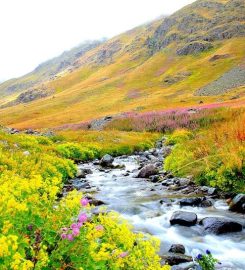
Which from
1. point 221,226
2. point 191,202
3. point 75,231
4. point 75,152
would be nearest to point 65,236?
point 75,231

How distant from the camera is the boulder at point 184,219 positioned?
1352 centimetres

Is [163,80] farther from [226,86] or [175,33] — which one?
[175,33]

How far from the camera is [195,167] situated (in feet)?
66.7

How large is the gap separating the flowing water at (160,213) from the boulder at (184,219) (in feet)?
0.78

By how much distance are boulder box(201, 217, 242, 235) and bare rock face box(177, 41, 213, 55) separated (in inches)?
6123

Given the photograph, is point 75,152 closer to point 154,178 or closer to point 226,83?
point 154,178

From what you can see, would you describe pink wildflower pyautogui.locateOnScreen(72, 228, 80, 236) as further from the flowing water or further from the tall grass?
the tall grass

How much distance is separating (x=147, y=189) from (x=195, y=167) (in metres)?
2.73

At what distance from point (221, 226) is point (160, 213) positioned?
2.86 meters

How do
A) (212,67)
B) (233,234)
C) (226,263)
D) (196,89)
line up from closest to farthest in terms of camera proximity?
(226,263), (233,234), (196,89), (212,67)

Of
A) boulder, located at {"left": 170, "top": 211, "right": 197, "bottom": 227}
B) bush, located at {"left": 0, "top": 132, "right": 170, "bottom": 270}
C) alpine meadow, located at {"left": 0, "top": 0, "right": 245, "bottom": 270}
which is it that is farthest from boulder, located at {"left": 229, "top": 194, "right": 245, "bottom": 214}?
bush, located at {"left": 0, "top": 132, "right": 170, "bottom": 270}

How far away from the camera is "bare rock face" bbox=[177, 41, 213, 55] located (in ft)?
532

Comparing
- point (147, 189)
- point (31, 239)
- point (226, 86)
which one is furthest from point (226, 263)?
point (226, 86)

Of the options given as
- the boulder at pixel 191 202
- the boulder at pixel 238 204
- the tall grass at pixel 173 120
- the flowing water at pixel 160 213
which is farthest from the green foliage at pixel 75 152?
the tall grass at pixel 173 120
